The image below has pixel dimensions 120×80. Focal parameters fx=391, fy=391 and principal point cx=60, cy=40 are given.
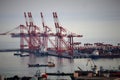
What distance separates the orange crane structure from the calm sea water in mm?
183

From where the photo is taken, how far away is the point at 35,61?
26.1 feet

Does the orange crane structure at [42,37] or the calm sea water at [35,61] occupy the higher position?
the orange crane structure at [42,37]

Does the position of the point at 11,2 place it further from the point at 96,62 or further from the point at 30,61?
the point at 96,62

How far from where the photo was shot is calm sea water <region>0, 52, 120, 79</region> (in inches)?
307

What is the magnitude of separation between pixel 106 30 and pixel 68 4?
94cm

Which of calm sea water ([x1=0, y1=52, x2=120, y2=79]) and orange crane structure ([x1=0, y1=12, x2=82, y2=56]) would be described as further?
orange crane structure ([x1=0, y1=12, x2=82, y2=56])

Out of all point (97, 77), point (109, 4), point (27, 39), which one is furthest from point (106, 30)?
point (27, 39)

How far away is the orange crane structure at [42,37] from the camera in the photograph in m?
7.92

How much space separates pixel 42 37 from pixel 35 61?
510mm

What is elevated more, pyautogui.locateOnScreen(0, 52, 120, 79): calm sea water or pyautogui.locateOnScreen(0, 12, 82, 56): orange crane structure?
pyautogui.locateOnScreen(0, 12, 82, 56): orange crane structure

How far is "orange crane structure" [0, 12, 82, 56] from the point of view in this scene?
7.92 meters

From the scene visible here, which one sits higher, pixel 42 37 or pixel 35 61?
pixel 42 37

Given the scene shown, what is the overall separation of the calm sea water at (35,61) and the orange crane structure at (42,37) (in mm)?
183

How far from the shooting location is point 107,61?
785 centimetres
